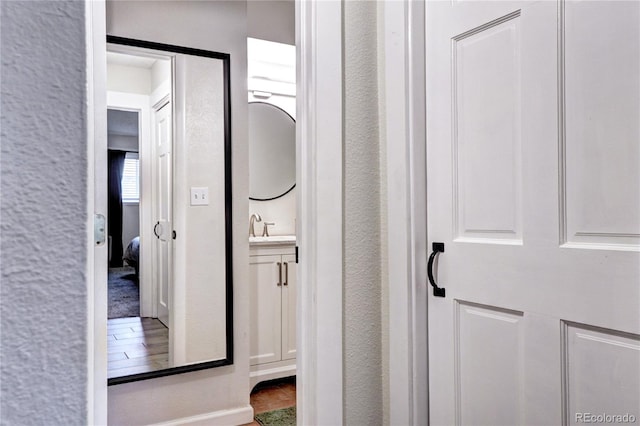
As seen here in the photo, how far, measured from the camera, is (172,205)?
233 cm

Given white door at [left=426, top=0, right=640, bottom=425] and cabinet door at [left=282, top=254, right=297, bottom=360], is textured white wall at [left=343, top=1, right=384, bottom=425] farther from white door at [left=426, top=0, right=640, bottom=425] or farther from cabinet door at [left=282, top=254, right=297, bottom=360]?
cabinet door at [left=282, top=254, right=297, bottom=360]

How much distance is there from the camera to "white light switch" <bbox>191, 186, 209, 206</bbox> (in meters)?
2.32

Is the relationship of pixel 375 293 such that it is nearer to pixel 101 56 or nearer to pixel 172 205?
pixel 101 56

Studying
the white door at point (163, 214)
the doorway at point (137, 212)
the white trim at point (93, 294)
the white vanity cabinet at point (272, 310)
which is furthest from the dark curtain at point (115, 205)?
the white trim at point (93, 294)

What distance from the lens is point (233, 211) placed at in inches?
94.4

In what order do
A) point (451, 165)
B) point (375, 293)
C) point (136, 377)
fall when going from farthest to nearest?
point (136, 377) < point (375, 293) < point (451, 165)

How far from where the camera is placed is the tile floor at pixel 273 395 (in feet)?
8.50

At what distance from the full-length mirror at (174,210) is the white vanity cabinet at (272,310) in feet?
1.44

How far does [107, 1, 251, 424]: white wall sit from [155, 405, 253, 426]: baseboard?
0.05ft

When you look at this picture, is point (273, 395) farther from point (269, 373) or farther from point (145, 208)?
point (145, 208)

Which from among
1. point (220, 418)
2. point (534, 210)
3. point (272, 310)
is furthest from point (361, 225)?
point (272, 310)

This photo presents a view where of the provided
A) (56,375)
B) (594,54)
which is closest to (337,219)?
(594,54)

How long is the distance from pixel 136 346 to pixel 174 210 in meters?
0.65

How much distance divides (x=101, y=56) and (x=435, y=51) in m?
0.90
